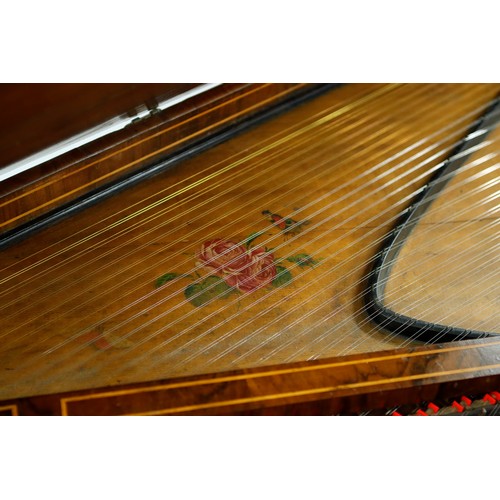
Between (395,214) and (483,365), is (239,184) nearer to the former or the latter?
(395,214)

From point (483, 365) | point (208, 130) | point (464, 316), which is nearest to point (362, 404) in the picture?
point (483, 365)

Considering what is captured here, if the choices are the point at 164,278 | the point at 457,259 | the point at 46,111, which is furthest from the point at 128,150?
the point at 46,111

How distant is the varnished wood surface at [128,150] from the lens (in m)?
2.88

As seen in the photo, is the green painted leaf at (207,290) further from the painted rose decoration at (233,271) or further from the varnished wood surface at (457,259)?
the varnished wood surface at (457,259)

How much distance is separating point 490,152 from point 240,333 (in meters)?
1.42

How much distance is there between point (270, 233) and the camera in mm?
3105

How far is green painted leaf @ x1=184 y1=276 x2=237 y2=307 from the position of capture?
2838 mm

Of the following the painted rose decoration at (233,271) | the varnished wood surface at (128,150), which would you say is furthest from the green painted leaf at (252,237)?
the varnished wood surface at (128,150)

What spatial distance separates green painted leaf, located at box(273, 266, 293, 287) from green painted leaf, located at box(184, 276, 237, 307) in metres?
0.15

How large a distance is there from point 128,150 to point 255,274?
63cm

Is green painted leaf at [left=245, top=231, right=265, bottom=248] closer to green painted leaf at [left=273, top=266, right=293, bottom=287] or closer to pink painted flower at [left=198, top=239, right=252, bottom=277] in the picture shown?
pink painted flower at [left=198, top=239, right=252, bottom=277]

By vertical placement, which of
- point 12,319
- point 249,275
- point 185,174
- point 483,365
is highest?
point 185,174

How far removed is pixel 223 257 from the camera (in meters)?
2.98

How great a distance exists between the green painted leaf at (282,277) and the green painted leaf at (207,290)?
15cm
